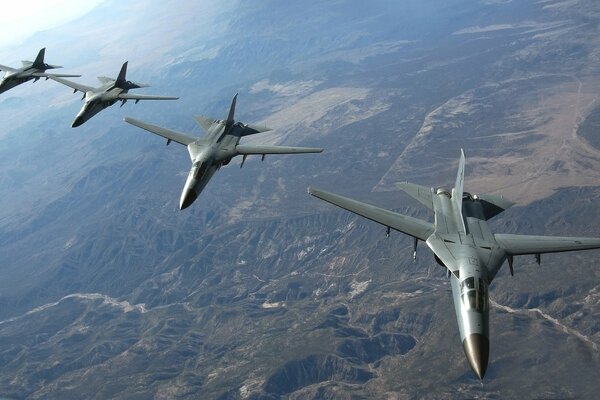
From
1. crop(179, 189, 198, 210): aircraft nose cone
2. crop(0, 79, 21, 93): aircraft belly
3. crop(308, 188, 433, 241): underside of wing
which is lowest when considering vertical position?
crop(308, 188, 433, 241): underside of wing

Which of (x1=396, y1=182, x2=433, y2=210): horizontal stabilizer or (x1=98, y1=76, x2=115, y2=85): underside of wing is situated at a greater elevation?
(x1=98, y1=76, x2=115, y2=85): underside of wing

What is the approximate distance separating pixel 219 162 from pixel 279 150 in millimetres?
7570

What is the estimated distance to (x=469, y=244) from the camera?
43125mm

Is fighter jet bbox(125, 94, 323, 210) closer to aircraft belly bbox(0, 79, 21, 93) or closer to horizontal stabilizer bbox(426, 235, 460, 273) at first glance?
horizontal stabilizer bbox(426, 235, 460, 273)

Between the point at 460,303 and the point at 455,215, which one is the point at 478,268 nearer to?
the point at 460,303

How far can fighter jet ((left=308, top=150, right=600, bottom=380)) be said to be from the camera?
34.1 meters

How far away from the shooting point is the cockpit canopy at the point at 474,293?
35.3 metres

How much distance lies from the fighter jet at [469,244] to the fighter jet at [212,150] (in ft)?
43.1

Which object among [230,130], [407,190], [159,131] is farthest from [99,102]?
[407,190]

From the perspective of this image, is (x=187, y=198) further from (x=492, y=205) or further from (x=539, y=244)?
(x=539, y=244)

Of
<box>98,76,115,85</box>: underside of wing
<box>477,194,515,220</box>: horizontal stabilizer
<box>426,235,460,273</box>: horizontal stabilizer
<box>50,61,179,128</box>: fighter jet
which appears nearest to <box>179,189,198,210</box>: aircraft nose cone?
<box>50,61,179,128</box>: fighter jet

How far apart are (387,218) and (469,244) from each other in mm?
7978

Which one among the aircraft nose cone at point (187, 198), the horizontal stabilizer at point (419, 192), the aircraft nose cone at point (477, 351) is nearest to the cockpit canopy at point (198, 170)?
the aircraft nose cone at point (187, 198)

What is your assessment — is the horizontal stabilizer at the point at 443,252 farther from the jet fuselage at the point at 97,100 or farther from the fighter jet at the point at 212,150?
the jet fuselage at the point at 97,100
